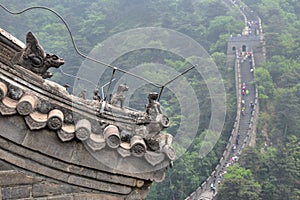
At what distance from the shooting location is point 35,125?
3547mm

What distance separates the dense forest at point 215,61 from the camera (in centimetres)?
3538

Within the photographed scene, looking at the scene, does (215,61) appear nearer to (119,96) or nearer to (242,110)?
(242,110)

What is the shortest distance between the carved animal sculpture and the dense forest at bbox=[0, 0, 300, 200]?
8.22 meters

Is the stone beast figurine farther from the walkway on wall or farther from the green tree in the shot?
the walkway on wall

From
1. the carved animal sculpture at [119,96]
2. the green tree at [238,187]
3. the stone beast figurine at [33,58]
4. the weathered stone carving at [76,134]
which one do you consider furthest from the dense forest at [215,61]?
the stone beast figurine at [33,58]

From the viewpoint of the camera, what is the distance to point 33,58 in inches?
158

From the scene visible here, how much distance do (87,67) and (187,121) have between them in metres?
Answer: 1.37

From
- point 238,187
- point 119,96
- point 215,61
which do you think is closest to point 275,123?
point 215,61

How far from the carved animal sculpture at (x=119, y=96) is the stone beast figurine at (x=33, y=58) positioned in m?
0.94

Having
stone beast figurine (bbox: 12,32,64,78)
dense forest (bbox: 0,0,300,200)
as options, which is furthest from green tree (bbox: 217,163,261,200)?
stone beast figurine (bbox: 12,32,64,78)

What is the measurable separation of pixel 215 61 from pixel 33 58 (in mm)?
50736

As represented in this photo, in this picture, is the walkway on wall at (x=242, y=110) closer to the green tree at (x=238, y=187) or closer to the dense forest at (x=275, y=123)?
the dense forest at (x=275, y=123)

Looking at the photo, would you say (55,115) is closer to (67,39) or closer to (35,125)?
(35,125)

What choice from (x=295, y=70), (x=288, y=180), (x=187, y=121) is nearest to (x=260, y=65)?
(x=295, y=70)
